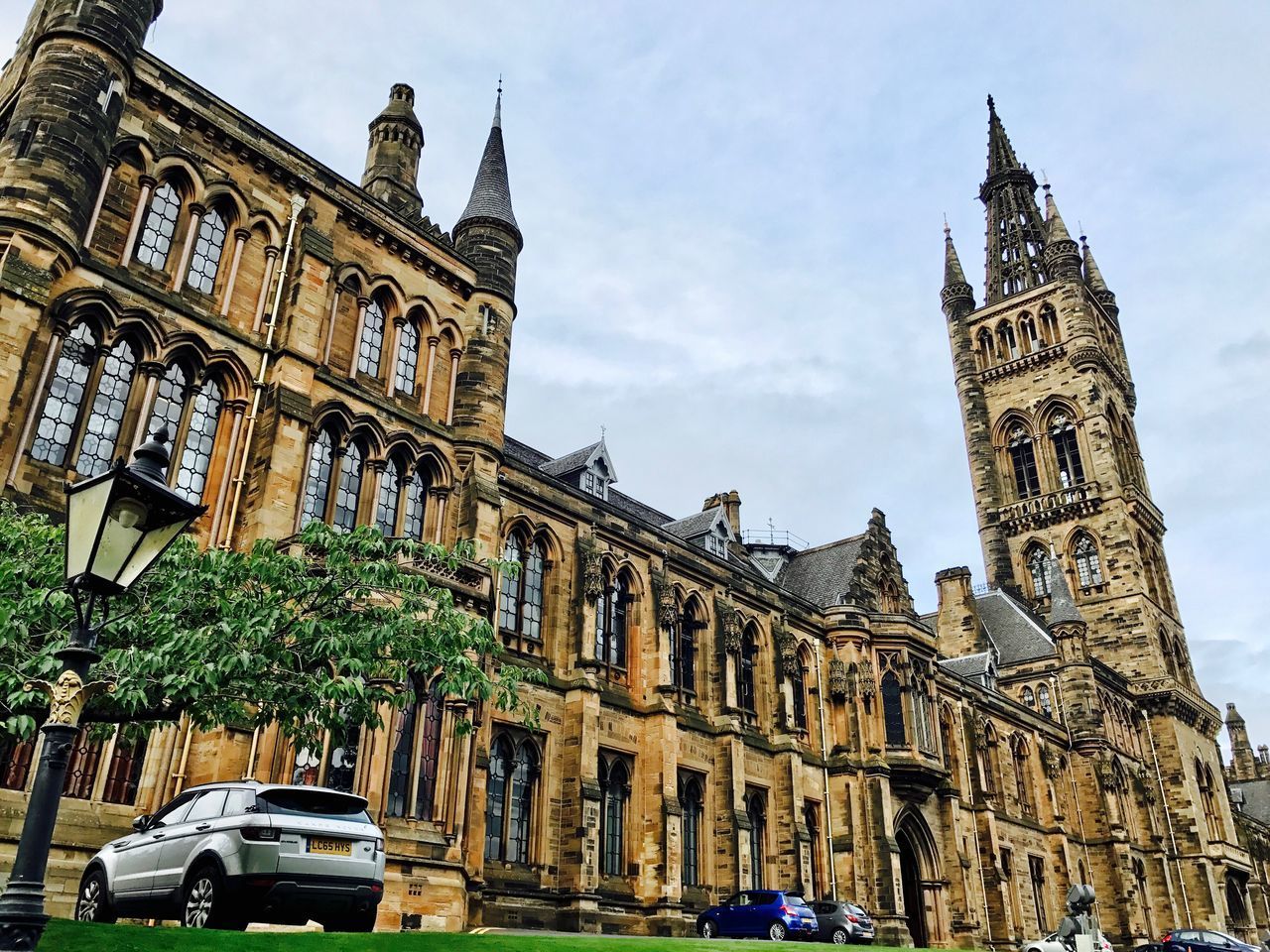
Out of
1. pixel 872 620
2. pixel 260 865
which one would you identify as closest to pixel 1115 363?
pixel 872 620

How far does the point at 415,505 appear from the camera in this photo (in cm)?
2411

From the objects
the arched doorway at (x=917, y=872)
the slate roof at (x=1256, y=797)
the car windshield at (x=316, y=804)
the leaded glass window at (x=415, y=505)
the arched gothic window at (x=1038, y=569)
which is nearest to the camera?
the car windshield at (x=316, y=804)

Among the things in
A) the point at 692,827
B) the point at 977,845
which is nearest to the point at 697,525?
the point at 692,827

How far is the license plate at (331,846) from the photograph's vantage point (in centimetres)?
1157

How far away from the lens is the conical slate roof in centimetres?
2873

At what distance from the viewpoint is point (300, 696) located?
12.1 metres

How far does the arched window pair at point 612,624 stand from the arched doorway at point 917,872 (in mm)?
15040

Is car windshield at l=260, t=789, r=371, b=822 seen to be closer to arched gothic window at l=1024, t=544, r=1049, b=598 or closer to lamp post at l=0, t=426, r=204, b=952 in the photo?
lamp post at l=0, t=426, r=204, b=952

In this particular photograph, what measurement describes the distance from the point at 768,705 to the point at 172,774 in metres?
22.4

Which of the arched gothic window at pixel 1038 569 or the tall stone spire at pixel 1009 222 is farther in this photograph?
the tall stone spire at pixel 1009 222

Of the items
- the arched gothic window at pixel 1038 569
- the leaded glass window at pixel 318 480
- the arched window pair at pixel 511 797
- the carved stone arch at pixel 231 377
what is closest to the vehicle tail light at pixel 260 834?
the leaded glass window at pixel 318 480

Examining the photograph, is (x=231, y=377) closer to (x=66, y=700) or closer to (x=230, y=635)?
(x=230, y=635)

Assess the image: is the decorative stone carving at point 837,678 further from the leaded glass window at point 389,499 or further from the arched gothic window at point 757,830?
the leaded glass window at point 389,499

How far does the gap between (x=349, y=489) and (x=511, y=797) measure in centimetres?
907
